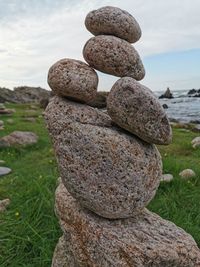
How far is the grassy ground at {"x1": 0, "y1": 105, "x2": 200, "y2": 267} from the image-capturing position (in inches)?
243

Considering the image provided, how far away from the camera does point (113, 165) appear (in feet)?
15.4

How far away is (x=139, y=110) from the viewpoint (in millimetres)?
4652

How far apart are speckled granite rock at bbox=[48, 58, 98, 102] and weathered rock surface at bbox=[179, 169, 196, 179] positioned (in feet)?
13.5

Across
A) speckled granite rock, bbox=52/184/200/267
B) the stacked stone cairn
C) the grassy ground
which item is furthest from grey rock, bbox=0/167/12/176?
the stacked stone cairn

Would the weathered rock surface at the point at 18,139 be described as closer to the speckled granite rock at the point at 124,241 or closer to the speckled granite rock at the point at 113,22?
the speckled granite rock at the point at 124,241

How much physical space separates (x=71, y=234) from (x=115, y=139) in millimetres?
1189

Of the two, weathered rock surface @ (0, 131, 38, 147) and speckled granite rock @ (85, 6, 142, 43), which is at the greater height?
speckled granite rock @ (85, 6, 142, 43)

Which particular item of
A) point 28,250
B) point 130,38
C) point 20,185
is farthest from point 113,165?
point 20,185

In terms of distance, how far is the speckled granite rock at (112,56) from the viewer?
475 centimetres

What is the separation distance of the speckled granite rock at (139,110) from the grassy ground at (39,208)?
2272 millimetres

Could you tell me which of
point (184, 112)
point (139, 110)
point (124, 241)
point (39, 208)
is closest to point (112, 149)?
point (139, 110)

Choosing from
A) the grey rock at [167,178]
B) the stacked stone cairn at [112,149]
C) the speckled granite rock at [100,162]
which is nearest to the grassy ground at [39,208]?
the grey rock at [167,178]

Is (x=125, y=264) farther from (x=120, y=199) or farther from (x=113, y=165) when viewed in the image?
(x=113, y=165)

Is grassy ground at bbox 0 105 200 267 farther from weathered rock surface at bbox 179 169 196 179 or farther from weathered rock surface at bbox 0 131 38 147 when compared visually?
weathered rock surface at bbox 0 131 38 147
